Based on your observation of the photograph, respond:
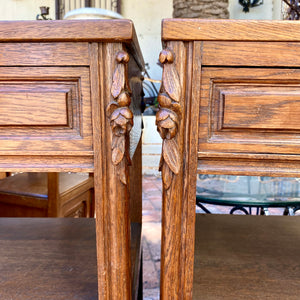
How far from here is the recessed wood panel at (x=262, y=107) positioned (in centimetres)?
37

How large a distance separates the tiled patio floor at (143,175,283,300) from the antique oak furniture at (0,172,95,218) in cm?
40

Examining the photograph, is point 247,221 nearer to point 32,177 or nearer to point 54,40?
point 54,40

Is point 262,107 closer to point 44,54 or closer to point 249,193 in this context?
point 44,54

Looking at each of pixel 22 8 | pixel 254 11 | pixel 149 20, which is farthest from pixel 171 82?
pixel 22 8

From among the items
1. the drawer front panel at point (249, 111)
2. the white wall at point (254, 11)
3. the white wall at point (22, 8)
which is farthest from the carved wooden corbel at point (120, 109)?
the white wall at point (22, 8)

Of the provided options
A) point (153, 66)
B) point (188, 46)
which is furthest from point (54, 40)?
point (153, 66)

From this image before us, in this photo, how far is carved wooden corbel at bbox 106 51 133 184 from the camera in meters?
0.36

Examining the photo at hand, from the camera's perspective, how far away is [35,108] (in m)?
0.38

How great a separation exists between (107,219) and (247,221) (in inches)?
23.8

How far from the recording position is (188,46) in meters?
0.36

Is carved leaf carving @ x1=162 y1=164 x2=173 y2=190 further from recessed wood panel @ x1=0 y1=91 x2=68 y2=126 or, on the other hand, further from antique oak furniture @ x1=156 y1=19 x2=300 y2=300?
recessed wood panel @ x1=0 y1=91 x2=68 y2=126

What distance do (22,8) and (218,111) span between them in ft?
16.3

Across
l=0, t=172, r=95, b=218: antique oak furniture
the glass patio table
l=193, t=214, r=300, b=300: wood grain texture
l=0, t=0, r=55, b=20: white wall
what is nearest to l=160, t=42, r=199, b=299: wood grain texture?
l=193, t=214, r=300, b=300: wood grain texture

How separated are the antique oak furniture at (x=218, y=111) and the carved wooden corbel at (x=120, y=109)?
0.05 m
